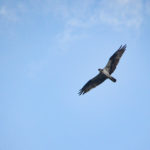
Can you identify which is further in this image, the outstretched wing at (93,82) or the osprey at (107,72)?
the outstretched wing at (93,82)

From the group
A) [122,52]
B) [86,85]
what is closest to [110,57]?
[122,52]

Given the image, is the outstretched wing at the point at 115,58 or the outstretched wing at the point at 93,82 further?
the outstretched wing at the point at 93,82

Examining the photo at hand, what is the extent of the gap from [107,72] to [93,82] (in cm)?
186

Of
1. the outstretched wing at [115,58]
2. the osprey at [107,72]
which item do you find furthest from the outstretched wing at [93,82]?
the outstretched wing at [115,58]

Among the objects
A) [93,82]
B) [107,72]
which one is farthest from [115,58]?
Result: [93,82]

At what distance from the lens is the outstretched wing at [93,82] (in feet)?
92.7

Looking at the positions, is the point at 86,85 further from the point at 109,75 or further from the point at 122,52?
the point at 122,52

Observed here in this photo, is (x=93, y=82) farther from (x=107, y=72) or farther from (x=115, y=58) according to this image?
(x=115, y=58)

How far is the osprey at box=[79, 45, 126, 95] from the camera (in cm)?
2723

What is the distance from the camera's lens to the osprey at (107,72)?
27234mm

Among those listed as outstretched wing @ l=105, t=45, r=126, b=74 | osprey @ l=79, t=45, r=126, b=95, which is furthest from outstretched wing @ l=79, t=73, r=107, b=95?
outstretched wing @ l=105, t=45, r=126, b=74

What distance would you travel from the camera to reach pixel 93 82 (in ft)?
94.3

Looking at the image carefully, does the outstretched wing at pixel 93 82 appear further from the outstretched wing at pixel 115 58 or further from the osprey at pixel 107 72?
the outstretched wing at pixel 115 58

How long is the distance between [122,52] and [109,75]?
2.40 m
